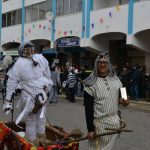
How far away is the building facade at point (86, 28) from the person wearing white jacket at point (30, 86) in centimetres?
1506

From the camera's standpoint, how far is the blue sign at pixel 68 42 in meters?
27.9

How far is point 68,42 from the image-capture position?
28.8 m

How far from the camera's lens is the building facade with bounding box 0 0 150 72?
75.5 ft

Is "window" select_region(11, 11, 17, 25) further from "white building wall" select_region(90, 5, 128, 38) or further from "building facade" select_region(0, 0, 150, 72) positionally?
"white building wall" select_region(90, 5, 128, 38)

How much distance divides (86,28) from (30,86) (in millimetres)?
19828

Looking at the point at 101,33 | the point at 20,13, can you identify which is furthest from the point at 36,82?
the point at 20,13

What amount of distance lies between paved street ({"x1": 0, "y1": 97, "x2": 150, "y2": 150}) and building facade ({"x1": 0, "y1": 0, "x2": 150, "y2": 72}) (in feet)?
20.5

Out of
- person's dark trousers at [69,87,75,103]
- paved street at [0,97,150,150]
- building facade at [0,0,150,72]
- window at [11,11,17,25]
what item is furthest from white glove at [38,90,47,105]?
window at [11,11,17,25]

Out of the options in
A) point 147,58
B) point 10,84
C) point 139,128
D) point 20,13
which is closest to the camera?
point 10,84

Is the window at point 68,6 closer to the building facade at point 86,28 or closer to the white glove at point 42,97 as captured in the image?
the building facade at point 86,28

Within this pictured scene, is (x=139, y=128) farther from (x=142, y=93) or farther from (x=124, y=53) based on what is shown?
(x=124, y=53)

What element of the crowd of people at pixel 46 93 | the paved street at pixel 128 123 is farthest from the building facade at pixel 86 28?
the crowd of people at pixel 46 93

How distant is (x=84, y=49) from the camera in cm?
2827

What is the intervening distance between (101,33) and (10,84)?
61.8 ft
